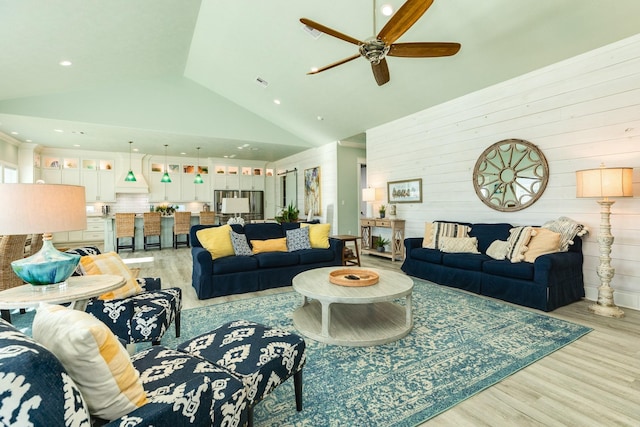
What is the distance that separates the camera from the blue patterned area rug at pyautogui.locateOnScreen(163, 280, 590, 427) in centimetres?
168

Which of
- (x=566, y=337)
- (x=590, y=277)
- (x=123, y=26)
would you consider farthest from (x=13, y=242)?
(x=590, y=277)

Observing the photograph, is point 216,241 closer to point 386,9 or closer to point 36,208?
point 36,208

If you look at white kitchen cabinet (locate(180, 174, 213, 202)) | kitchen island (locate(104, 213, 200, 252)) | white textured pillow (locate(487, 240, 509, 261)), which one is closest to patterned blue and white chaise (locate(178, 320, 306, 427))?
white textured pillow (locate(487, 240, 509, 261))

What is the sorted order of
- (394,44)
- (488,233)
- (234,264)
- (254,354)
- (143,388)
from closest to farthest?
1. (143,388)
2. (254,354)
3. (394,44)
4. (234,264)
5. (488,233)

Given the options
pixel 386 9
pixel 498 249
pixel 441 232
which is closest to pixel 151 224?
pixel 441 232

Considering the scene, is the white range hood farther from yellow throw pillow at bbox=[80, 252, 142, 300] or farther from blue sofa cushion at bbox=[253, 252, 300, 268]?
yellow throw pillow at bbox=[80, 252, 142, 300]

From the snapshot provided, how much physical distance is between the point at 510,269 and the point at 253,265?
304 centimetres

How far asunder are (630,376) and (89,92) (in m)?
8.34

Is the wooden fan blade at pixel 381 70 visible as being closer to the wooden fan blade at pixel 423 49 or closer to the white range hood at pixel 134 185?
the wooden fan blade at pixel 423 49

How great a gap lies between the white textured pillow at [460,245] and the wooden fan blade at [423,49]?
2524mm

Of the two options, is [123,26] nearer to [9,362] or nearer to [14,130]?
[14,130]

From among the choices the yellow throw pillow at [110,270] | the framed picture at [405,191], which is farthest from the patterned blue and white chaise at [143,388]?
the framed picture at [405,191]

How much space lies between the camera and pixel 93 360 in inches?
34.2

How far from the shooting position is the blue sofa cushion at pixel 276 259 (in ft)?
13.3
